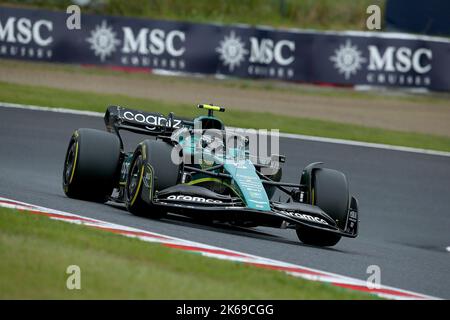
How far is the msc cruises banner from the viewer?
79.3ft

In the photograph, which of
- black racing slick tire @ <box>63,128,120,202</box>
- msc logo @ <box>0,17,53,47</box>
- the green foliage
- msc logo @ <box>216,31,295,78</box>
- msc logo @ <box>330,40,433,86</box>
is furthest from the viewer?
the green foliage

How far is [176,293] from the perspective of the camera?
257 inches

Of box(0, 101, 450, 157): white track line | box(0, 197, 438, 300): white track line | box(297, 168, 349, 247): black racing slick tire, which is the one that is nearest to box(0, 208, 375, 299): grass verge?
box(0, 197, 438, 300): white track line

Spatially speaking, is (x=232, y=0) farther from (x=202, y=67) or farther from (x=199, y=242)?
(x=199, y=242)

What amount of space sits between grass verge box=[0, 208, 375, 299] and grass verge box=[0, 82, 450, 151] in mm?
11365

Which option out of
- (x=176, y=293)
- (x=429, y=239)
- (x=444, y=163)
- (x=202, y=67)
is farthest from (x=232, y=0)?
(x=176, y=293)

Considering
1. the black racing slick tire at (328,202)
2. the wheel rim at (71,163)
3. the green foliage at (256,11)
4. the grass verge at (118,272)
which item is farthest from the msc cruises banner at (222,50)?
the grass verge at (118,272)

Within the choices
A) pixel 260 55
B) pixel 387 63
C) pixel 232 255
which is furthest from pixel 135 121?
pixel 387 63

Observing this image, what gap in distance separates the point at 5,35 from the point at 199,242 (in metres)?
17.1

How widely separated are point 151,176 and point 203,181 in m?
0.66

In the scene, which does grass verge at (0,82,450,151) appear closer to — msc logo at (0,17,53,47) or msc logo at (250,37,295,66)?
msc logo at (0,17,53,47)

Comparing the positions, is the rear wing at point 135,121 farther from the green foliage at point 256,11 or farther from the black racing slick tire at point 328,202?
the green foliage at point 256,11

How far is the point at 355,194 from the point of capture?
47.7 feet
